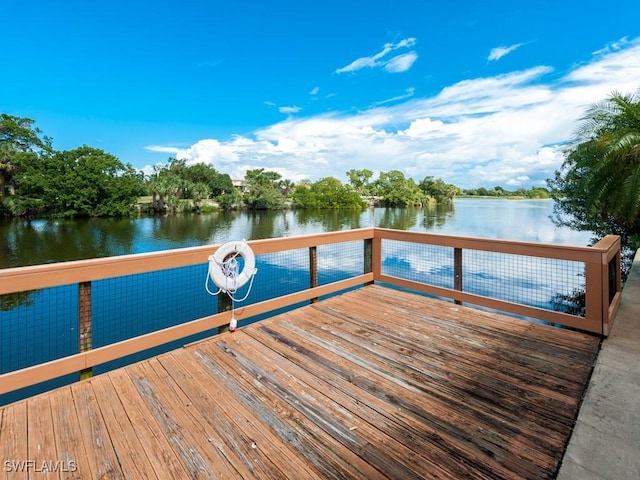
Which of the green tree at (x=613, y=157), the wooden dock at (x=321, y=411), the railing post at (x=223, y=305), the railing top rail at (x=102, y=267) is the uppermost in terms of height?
the green tree at (x=613, y=157)

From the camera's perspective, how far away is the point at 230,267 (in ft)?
9.14

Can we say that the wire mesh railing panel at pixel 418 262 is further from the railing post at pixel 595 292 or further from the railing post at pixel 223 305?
the railing post at pixel 223 305

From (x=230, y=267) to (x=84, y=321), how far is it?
106cm

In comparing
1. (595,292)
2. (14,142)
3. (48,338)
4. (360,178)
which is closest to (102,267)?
(595,292)

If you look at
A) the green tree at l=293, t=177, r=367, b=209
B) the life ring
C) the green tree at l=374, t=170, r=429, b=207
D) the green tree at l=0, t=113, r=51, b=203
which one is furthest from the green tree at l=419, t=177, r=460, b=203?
the life ring

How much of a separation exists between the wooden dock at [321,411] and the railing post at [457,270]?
82cm

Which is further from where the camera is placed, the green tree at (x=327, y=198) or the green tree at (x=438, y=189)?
the green tree at (x=438, y=189)

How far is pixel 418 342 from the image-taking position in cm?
261

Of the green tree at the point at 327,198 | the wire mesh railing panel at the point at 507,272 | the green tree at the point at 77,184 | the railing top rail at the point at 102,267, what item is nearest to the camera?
the railing top rail at the point at 102,267

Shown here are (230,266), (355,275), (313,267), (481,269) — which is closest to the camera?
(230,266)

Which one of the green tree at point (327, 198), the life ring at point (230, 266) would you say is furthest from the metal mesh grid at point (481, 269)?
the green tree at point (327, 198)

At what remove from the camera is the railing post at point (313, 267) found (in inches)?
140

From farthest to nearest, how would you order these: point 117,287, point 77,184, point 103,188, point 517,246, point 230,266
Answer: point 103,188 → point 77,184 → point 117,287 → point 517,246 → point 230,266

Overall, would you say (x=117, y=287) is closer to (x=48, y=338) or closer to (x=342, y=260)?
(x=48, y=338)
